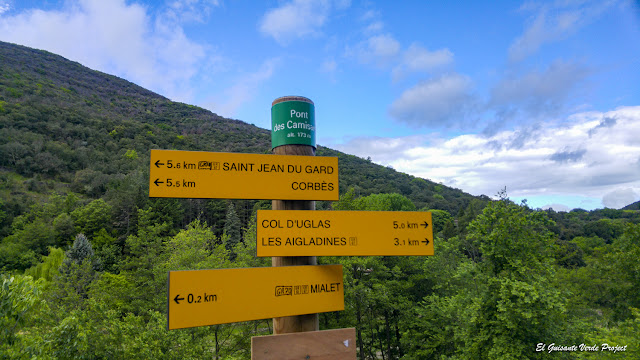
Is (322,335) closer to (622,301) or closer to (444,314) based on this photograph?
(444,314)

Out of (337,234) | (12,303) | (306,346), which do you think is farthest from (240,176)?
(12,303)

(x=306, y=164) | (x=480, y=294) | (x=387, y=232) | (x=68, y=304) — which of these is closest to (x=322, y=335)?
(x=387, y=232)

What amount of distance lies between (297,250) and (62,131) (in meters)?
94.0

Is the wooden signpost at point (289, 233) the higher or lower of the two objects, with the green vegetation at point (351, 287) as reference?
higher

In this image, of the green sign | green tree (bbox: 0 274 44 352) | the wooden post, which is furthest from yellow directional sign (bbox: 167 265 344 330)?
green tree (bbox: 0 274 44 352)

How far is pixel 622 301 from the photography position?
667 inches

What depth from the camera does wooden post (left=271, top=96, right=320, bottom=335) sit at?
2.70m

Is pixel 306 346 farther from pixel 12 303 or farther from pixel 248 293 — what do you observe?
pixel 12 303

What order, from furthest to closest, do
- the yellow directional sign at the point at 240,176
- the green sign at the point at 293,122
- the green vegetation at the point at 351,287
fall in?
the green vegetation at the point at 351,287 → the green sign at the point at 293,122 → the yellow directional sign at the point at 240,176

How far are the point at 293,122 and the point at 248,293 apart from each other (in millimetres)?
1540

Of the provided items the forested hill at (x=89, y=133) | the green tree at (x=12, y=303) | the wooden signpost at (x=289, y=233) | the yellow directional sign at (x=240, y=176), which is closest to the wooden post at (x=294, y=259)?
the wooden signpost at (x=289, y=233)

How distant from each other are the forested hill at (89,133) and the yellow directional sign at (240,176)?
50980 millimetres

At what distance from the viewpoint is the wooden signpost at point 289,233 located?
244cm

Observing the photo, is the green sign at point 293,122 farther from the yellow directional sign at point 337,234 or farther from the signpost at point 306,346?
the signpost at point 306,346
